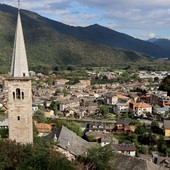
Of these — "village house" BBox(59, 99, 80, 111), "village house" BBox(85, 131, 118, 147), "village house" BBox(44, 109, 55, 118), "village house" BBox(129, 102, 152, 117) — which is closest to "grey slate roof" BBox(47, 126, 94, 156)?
"village house" BBox(85, 131, 118, 147)

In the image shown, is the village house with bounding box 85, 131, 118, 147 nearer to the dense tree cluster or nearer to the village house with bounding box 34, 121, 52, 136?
the village house with bounding box 34, 121, 52, 136

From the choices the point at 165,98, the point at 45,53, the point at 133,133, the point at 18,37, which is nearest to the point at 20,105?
the point at 18,37

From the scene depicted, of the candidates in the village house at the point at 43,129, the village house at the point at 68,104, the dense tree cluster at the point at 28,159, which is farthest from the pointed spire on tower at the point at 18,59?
the village house at the point at 68,104

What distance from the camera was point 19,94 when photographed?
22.2 m

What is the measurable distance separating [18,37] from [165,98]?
5456 cm

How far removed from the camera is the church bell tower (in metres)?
21.8

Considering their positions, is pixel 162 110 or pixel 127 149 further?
pixel 162 110

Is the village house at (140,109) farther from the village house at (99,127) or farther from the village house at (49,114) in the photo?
the village house at (49,114)

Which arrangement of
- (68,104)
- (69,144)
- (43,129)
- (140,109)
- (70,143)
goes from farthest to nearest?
(68,104) → (140,109) → (43,129) → (70,143) → (69,144)

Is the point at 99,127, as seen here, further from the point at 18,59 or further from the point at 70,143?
the point at 18,59

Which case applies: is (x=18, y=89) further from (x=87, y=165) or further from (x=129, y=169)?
(x=129, y=169)

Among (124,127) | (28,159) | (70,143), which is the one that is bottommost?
(124,127)

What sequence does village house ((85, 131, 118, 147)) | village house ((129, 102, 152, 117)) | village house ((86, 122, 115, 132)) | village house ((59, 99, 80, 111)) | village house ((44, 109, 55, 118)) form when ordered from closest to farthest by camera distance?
village house ((85, 131, 118, 147)) → village house ((86, 122, 115, 132)) → village house ((44, 109, 55, 118)) → village house ((129, 102, 152, 117)) → village house ((59, 99, 80, 111))

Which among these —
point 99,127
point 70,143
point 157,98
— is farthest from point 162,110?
point 70,143
